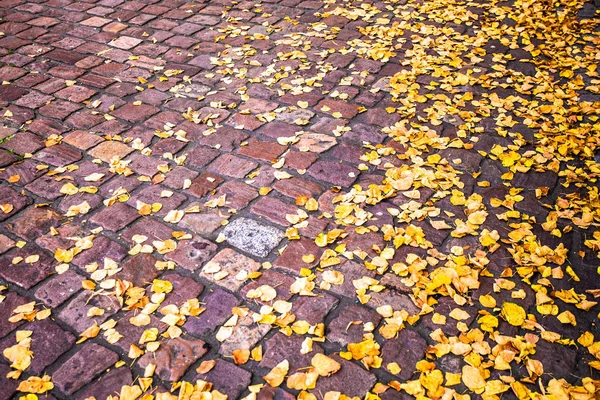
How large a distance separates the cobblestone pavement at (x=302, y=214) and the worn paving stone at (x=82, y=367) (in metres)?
0.01

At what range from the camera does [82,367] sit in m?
2.19

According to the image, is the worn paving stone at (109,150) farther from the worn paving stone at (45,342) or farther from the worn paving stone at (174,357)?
the worn paving stone at (174,357)

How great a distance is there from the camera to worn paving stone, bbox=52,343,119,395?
6.98 ft

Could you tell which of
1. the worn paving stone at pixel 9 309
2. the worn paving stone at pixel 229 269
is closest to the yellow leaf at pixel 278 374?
the worn paving stone at pixel 229 269

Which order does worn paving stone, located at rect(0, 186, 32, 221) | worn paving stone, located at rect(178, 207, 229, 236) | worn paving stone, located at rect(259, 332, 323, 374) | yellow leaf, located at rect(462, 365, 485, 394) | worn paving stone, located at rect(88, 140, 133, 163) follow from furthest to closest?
worn paving stone, located at rect(88, 140, 133, 163), worn paving stone, located at rect(0, 186, 32, 221), worn paving stone, located at rect(178, 207, 229, 236), worn paving stone, located at rect(259, 332, 323, 374), yellow leaf, located at rect(462, 365, 485, 394)

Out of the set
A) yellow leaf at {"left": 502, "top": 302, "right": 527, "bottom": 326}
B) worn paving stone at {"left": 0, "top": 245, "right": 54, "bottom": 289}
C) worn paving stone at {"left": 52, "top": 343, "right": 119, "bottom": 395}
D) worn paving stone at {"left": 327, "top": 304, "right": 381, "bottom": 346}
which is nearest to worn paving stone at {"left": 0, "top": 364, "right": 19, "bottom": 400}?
worn paving stone at {"left": 52, "top": 343, "right": 119, "bottom": 395}

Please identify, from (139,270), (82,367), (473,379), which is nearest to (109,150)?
(139,270)

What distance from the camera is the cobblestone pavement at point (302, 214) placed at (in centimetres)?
218

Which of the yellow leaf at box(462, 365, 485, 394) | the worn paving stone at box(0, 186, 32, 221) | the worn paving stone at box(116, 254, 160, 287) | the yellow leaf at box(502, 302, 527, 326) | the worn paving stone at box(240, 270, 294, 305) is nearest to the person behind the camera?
the yellow leaf at box(462, 365, 485, 394)

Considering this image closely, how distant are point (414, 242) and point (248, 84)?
2248 millimetres

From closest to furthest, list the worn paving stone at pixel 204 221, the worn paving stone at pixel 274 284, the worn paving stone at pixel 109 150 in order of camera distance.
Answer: the worn paving stone at pixel 274 284, the worn paving stone at pixel 204 221, the worn paving stone at pixel 109 150

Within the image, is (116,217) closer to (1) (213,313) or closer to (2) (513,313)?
(1) (213,313)

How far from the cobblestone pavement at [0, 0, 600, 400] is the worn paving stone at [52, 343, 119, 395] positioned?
11 mm

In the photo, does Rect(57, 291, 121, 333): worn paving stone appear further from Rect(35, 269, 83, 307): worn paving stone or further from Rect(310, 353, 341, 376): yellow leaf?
Rect(310, 353, 341, 376): yellow leaf
